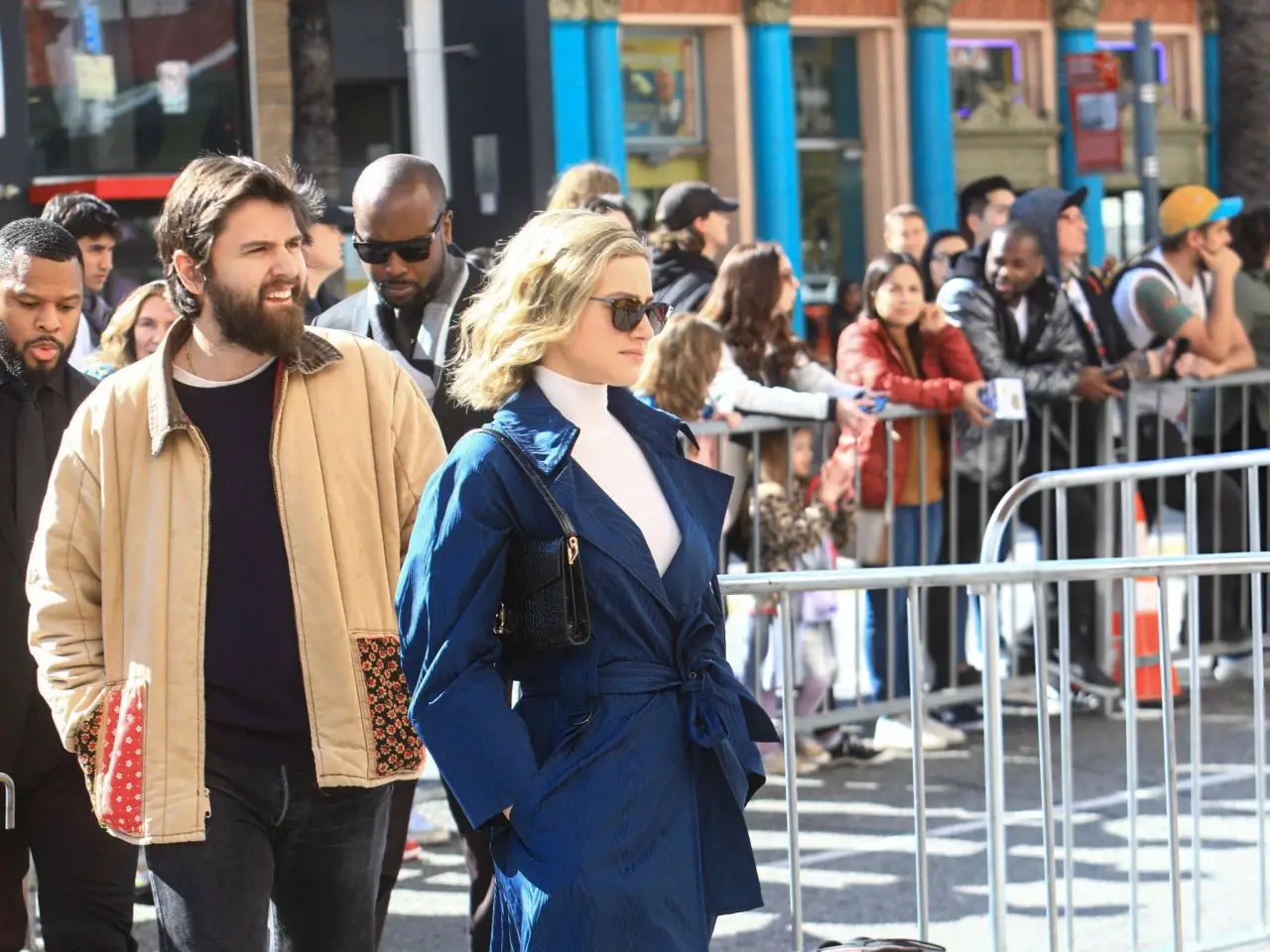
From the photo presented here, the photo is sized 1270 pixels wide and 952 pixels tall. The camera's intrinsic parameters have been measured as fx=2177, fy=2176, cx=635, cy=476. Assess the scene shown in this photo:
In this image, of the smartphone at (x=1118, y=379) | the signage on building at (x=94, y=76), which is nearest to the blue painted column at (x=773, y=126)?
A: the signage on building at (x=94, y=76)

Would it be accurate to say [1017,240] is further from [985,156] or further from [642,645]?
[985,156]

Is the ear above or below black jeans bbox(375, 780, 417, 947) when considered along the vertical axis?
above

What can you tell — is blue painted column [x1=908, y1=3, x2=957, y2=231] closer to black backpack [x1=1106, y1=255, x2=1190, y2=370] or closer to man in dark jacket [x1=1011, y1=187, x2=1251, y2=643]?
black backpack [x1=1106, y1=255, x2=1190, y2=370]

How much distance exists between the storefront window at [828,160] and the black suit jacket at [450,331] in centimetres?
1407

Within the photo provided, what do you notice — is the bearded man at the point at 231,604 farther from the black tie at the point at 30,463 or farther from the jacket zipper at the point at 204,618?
the black tie at the point at 30,463

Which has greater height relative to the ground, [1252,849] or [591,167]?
[591,167]

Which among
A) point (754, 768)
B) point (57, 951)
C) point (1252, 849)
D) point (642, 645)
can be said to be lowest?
point (1252, 849)

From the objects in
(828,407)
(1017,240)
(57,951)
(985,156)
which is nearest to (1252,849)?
(828,407)

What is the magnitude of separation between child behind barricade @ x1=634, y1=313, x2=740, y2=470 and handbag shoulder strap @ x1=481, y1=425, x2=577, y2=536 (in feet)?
12.5

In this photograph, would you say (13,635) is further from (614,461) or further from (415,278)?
(614,461)

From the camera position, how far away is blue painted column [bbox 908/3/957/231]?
19766 mm

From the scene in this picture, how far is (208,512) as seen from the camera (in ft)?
12.3

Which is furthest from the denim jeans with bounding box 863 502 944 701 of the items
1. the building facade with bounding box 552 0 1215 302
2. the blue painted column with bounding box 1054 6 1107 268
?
the blue painted column with bounding box 1054 6 1107 268

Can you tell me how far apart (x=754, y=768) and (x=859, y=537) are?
4.64 m
